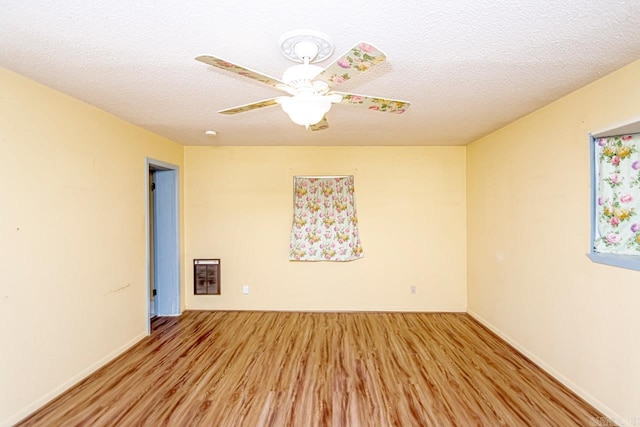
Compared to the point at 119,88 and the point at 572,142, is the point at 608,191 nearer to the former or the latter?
the point at 572,142

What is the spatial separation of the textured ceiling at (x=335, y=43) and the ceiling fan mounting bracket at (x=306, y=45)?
4 cm

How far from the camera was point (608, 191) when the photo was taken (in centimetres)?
194

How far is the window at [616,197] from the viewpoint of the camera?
1809 mm

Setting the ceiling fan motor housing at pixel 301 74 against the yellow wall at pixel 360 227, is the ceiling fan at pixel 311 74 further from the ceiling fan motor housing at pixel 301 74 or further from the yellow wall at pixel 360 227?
the yellow wall at pixel 360 227

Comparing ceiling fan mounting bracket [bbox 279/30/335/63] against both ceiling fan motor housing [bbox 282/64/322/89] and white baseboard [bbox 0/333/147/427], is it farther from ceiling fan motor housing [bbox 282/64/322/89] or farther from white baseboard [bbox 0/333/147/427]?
white baseboard [bbox 0/333/147/427]

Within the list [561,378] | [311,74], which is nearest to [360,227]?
[561,378]

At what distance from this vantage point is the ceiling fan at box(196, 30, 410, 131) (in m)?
1.18

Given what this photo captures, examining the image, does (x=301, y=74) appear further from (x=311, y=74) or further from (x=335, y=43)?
(x=335, y=43)

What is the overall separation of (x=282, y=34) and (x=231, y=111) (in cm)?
53

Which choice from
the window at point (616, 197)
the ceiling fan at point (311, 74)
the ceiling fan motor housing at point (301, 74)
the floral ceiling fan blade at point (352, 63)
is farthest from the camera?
the window at point (616, 197)

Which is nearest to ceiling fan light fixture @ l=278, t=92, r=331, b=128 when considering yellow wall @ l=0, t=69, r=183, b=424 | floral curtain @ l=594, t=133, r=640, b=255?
yellow wall @ l=0, t=69, r=183, b=424

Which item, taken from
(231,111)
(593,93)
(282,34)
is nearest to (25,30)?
(231,111)

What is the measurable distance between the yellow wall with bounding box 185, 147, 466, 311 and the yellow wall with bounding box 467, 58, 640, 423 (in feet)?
1.95

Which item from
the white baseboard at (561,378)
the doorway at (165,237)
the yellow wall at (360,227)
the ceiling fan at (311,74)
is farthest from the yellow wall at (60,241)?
the white baseboard at (561,378)
